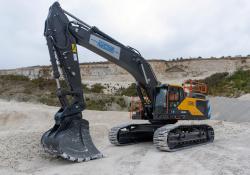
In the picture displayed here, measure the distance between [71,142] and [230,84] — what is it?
3238 cm

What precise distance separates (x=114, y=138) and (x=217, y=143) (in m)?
3.25

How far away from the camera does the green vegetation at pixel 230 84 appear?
36156mm

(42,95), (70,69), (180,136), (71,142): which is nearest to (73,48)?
(70,69)

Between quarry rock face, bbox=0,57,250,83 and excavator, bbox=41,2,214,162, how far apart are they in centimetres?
3688

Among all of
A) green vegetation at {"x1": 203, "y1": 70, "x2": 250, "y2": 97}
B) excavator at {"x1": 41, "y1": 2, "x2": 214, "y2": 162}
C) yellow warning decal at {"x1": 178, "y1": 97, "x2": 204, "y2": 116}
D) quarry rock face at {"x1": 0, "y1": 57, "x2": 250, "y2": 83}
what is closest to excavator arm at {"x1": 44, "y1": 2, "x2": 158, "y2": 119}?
excavator at {"x1": 41, "y1": 2, "x2": 214, "y2": 162}

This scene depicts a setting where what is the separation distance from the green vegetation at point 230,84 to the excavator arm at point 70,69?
82.7 ft

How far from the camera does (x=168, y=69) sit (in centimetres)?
5141

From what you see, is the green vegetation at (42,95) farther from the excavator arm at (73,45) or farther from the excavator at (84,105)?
the excavator arm at (73,45)

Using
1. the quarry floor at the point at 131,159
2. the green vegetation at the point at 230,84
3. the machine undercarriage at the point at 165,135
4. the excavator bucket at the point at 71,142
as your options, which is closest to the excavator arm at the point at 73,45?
the excavator bucket at the point at 71,142

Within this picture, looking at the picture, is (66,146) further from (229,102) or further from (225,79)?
(225,79)

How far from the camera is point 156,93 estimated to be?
12.2 meters

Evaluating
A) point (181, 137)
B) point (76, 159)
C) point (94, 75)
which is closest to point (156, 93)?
point (181, 137)

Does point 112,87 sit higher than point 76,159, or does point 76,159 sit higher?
point 112,87

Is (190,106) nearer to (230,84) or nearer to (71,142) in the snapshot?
(71,142)
